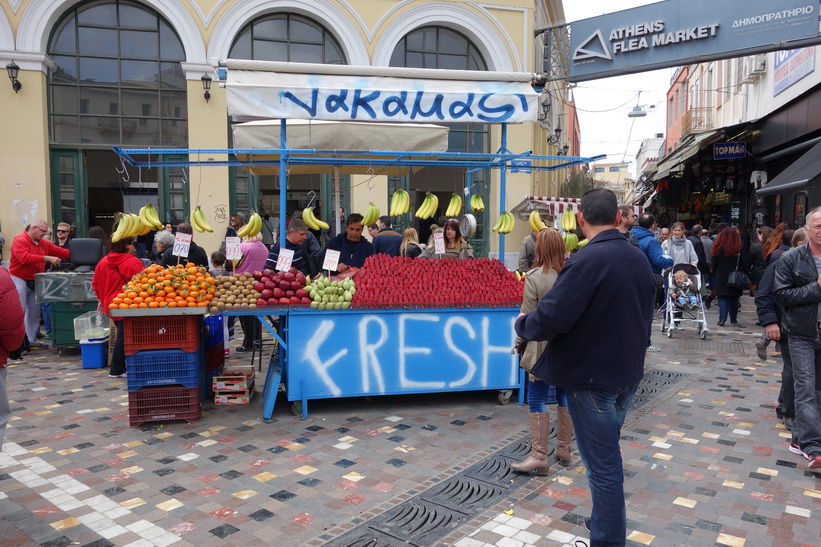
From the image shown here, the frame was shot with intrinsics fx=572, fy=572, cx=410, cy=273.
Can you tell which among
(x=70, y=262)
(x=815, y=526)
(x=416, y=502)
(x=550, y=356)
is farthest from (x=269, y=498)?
(x=70, y=262)

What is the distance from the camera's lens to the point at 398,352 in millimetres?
5848

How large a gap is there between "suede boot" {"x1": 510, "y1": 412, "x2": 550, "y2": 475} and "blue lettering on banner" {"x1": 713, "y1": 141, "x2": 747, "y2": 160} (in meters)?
14.5

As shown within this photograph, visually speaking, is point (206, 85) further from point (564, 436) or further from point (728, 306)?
point (728, 306)

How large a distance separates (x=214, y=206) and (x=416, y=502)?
11.4 metres

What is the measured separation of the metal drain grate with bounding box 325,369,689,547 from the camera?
11.4 ft

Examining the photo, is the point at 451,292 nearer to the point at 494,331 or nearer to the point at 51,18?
the point at 494,331

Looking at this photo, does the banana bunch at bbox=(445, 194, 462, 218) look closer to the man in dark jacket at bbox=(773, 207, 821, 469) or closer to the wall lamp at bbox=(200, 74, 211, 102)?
the man in dark jacket at bbox=(773, 207, 821, 469)

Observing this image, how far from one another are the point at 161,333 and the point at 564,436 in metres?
3.74

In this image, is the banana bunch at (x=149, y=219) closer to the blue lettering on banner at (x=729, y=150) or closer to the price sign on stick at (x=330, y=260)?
the price sign on stick at (x=330, y=260)

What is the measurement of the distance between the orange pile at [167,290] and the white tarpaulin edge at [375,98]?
5.63 ft

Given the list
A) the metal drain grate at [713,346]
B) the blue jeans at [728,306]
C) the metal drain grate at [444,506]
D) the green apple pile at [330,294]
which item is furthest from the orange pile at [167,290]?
the blue jeans at [728,306]

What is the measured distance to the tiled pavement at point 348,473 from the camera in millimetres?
3596

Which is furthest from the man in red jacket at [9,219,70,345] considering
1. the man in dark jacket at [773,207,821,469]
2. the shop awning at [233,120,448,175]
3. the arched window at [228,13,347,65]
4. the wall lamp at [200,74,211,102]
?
the man in dark jacket at [773,207,821,469]

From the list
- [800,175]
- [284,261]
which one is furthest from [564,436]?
[800,175]
